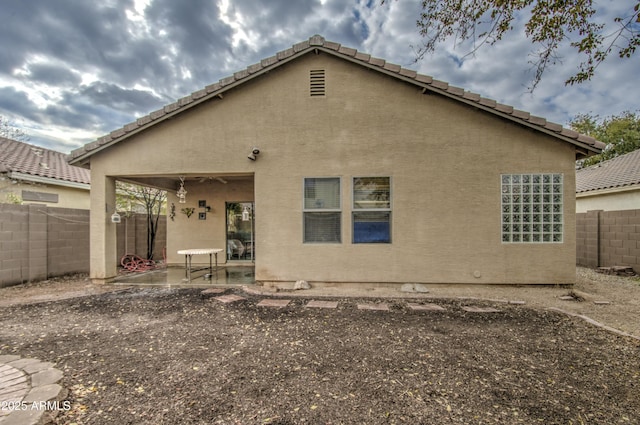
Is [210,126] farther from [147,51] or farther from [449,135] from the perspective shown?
[147,51]

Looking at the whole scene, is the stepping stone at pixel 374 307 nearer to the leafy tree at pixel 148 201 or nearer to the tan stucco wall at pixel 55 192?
the leafy tree at pixel 148 201

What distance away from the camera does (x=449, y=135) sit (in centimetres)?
680

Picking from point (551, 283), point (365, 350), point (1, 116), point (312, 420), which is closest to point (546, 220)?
point (551, 283)

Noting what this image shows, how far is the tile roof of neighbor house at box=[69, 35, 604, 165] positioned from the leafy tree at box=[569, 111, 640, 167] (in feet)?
76.2

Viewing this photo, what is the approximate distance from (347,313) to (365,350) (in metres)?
1.48

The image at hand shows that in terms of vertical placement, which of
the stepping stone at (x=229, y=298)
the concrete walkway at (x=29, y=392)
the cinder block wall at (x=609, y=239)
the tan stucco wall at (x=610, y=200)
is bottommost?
the stepping stone at (x=229, y=298)

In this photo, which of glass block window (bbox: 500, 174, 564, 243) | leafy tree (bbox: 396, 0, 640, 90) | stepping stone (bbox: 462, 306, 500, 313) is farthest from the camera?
glass block window (bbox: 500, 174, 564, 243)

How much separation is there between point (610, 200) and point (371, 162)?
10600 mm

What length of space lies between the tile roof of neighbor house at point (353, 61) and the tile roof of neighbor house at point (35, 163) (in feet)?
Answer: 12.1

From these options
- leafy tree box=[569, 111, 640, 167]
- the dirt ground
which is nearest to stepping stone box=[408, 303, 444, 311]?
the dirt ground

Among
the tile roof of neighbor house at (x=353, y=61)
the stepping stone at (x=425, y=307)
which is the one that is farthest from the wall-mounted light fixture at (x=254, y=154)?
Result: the stepping stone at (x=425, y=307)

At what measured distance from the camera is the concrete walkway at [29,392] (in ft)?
7.66

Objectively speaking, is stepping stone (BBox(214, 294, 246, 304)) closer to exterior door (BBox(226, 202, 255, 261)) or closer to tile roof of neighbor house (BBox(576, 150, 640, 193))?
exterior door (BBox(226, 202, 255, 261))

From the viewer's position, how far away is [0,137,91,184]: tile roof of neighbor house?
983 centimetres
